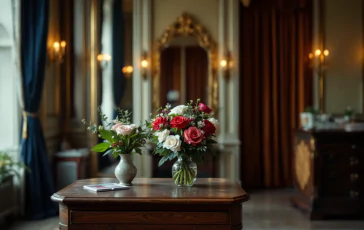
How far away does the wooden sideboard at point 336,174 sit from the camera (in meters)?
5.61

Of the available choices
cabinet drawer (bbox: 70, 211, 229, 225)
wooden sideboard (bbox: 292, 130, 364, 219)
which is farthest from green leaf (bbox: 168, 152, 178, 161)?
wooden sideboard (bbox: 292, 130, 364, 219)

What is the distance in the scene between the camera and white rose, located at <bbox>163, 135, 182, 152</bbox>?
3068 mm

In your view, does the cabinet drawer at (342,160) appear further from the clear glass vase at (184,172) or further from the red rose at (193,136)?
the red rose at (193,136)

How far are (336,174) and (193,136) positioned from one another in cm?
Result: 313

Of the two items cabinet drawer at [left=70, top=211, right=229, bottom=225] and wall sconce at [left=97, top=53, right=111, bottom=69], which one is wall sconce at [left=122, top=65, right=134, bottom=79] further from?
cabinet drawer at [left=70, top=211, right=229, bottom=225]

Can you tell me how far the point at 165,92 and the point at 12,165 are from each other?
2.81 m

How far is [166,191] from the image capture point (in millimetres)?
3082

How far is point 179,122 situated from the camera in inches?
122

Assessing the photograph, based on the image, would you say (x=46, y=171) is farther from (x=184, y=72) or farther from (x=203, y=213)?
(x=203, y=213)

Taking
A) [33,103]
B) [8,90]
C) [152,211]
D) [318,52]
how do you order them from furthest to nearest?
[318,52]
[8,90]
[33,103]
[152,211]

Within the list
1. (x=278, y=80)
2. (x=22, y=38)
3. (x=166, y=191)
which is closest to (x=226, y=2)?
(x=278, y=80)

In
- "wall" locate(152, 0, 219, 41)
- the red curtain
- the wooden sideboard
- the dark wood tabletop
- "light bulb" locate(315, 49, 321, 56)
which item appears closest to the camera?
the dark wood tabletop

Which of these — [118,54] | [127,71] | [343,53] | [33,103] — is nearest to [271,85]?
[343,53]

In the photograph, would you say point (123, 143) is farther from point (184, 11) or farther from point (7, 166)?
point (184, 11)
